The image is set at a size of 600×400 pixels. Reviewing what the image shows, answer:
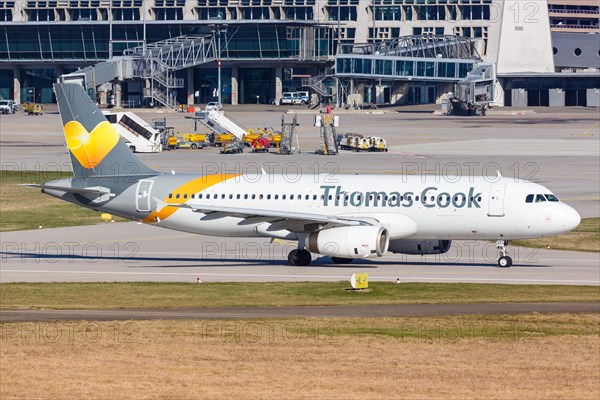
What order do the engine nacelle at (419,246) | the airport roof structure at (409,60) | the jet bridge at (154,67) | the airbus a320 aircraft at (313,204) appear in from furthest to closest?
the airport roof structure at (409,60), the jet bridge at (154,67), the engine nacelle at (419,246), the airbus a320 aircraft at (313,204)

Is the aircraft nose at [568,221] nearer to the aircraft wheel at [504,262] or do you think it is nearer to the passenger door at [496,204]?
the passenger door at [496,204]

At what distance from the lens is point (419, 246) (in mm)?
53344

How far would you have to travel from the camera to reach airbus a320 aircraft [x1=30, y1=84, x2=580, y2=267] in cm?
5109

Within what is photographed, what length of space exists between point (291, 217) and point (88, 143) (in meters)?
11.1

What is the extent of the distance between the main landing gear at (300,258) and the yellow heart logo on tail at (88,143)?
10.2m

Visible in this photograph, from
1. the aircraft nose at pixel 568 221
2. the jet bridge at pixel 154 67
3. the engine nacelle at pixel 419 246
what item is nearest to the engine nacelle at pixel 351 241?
the engine nacelle at pixel 419 246

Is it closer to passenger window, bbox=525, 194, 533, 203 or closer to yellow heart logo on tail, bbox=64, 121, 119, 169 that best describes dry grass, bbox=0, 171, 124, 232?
yellow heart logo on tail, bbox=64, 121, 119, 169

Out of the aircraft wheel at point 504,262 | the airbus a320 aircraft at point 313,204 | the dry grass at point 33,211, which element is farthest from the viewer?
the dry grass at point 33,211

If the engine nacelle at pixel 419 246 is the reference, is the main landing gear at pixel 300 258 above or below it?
below

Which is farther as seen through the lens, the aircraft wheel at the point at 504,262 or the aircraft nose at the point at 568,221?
the aircraft wheel at the point at 504,262

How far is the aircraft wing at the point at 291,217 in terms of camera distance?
50.9 metres

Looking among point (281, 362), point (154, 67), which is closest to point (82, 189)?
point (281, 362)

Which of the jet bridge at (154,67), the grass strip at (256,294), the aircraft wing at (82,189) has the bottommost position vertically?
the grass strip at (256,294)

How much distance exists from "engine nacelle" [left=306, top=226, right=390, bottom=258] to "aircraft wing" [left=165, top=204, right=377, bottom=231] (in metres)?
0.48
